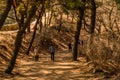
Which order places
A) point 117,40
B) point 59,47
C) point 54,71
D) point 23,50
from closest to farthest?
point 117,40, point 54,71, point 23,50, point 59,47

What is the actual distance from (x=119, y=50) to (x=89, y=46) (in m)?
5.08

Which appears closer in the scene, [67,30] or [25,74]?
[25,74]

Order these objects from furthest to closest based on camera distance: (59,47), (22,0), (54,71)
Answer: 1. (59,47)
2. (22,0)
3. (54,71)

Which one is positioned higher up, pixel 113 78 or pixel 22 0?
pixel 22 0

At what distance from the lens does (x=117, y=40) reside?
1948cm

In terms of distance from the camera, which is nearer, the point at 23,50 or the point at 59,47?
the point at 23,50

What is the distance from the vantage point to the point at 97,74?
67.2 feet

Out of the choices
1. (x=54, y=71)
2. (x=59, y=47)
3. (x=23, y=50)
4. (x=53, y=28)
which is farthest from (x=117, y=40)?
(x=53, y=28)

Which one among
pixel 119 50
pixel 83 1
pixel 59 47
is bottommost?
pixel 59 47

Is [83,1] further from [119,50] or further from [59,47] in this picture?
[59,47]

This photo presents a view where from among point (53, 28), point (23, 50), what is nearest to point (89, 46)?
point (23, 50)

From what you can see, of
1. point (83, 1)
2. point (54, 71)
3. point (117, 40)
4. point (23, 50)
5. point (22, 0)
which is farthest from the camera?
point (23, 50)

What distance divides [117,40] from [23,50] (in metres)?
19.8

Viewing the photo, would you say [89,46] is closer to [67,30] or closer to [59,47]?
[59,47]
